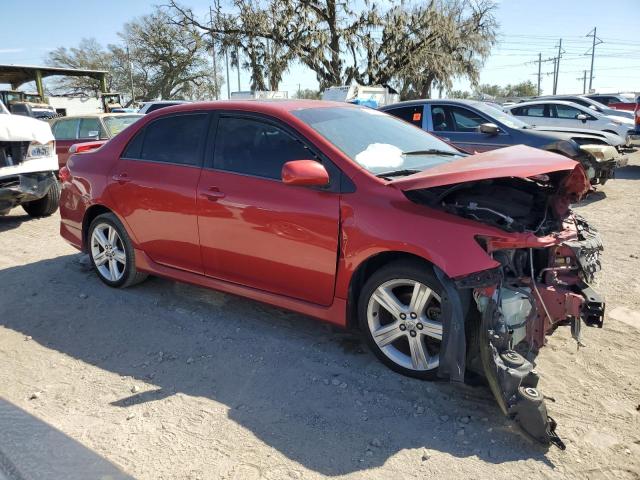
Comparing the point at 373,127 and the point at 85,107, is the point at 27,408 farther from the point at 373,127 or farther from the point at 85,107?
the point at 85,107

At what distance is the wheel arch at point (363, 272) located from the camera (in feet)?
10.5

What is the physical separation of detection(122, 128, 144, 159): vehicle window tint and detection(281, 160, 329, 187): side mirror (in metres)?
1.96

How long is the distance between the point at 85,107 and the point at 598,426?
37.0 m

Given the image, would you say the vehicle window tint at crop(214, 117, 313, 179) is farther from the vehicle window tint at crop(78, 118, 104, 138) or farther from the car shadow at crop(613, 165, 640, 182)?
the car shadow at crop(613, 165, 640, 182)

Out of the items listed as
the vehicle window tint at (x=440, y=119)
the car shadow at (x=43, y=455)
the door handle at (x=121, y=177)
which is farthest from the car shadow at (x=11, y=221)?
the vehicle window tint at (x=440, y=119)

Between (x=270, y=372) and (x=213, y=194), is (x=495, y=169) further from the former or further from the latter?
(x=213, y=194)

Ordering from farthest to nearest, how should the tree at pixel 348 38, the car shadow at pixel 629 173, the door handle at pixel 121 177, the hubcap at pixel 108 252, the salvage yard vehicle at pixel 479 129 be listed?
the tree at pixel 348 38
the car shadow at pixel 629 173
the salvage yard vehicle at pixel 479 129
the hubcap at pixel 108 252
the door handle at pixel 121 177

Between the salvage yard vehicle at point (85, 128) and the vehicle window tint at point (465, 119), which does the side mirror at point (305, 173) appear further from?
the salvage yard vehicle at point (85, 128)

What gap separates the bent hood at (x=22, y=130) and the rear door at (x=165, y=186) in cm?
321

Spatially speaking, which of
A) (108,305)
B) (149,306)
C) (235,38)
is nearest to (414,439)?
(149,306)

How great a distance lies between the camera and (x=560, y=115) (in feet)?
46.7

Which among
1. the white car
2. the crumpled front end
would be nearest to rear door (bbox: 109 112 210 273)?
the crumpled front end

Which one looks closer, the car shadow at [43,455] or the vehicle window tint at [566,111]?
the car shadow at [43,455]

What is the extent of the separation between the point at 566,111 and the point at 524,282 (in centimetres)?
1305
